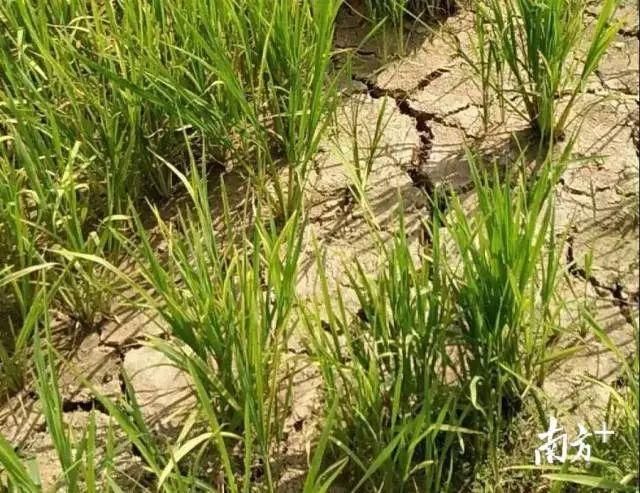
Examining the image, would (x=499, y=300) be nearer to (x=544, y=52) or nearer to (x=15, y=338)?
(x=544, y=52)

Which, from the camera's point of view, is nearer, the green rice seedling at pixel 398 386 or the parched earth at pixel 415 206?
the green rice seedling at pixel 398 386

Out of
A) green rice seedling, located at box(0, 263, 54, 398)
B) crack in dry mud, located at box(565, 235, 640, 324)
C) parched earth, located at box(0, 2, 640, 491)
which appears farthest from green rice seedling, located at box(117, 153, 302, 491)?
crack in dry mud, located at box(565, 235, 640, 324)

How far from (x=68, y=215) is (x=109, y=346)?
0.76 ft

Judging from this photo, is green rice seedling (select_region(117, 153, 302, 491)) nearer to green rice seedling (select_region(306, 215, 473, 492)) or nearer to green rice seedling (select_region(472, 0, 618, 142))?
green rice seedling (select_region(306, 215, 473, 492))

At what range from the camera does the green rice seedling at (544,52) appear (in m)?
1.88

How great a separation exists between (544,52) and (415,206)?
36cm

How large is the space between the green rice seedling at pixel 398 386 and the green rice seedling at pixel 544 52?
1.51 ft

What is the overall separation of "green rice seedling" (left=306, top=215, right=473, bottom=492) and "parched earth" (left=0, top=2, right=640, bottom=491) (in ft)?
0.27

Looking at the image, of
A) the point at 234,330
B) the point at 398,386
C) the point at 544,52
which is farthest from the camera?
the point at 544,52

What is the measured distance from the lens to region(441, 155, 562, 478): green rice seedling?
4.83 feet

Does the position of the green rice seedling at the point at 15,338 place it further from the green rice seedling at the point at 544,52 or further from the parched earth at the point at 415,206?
the green rice seedling at the point at 544,52

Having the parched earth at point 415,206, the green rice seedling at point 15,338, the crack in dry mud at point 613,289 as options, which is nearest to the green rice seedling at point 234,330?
the parched earth at point 415,206

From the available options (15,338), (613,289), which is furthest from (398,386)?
(15,338)

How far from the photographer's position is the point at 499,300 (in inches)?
58.2
